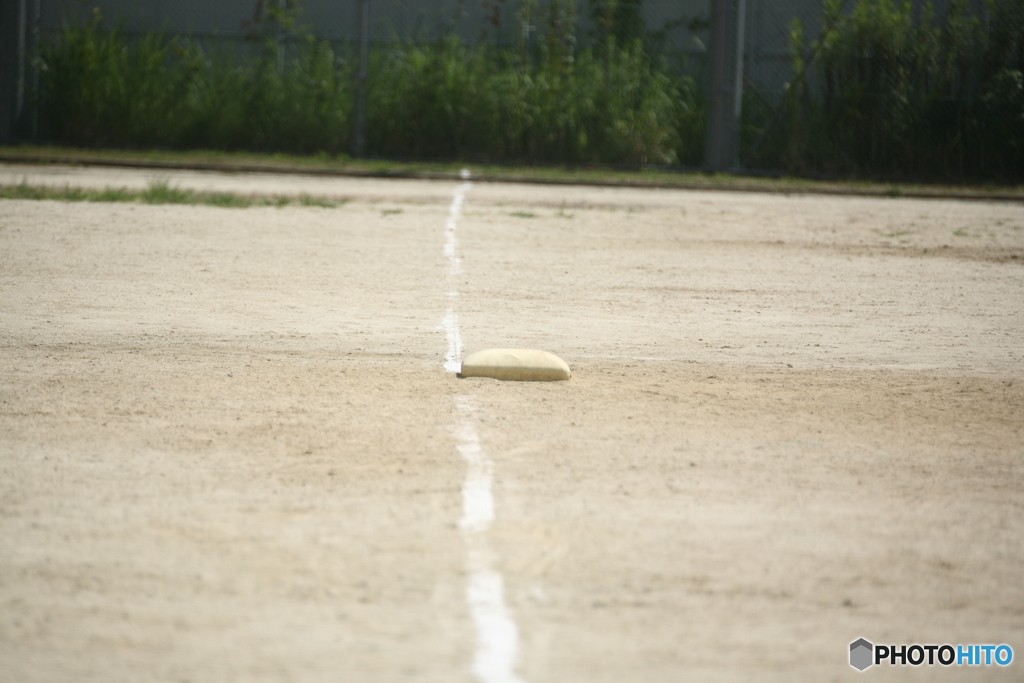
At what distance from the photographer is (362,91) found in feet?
67.4

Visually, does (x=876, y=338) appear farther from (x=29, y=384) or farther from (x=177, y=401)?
(x=29, y=384)

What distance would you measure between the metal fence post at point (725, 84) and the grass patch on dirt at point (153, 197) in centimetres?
863

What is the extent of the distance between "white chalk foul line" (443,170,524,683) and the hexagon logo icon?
0.96 meters

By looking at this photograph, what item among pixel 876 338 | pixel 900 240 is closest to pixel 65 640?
pixel 876 338

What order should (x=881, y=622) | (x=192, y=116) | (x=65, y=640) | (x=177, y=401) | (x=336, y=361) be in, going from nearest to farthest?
(x=65, y=640) → (x=881, y=622) → (x=177, y=401) → (x=336, y=361) → (x=192, y=116)

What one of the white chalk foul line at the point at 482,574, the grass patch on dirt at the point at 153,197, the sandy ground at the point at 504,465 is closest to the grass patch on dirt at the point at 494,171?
the grass patch on dirt at the point at 153,197

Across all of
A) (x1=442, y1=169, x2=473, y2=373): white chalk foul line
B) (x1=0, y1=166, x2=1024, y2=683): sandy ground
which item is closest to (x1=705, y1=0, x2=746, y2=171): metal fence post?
(x1=442, y1=169, x2=473, y2=373): white chalk foul line

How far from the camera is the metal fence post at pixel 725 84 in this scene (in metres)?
19.8

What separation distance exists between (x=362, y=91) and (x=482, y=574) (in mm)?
17889

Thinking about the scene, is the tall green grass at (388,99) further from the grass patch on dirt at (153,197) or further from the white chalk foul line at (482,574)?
the white chalk foul line at (482,574)

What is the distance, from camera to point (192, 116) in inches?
830

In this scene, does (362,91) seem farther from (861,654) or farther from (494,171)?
(861,654)

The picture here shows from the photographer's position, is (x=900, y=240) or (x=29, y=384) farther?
(x=900, y=240)

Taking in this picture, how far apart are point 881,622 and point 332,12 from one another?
2001cm
